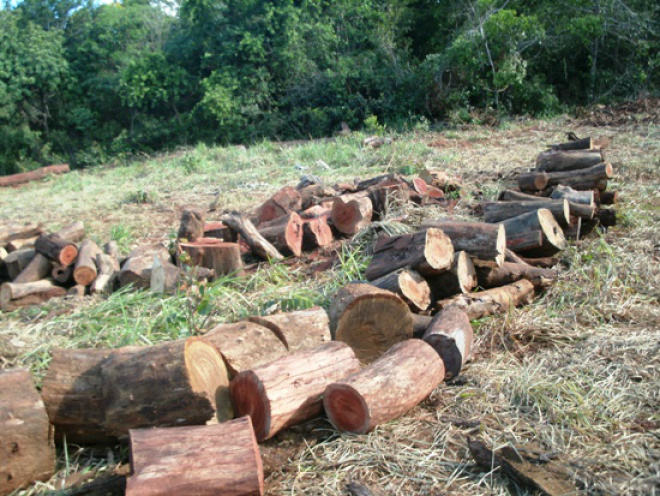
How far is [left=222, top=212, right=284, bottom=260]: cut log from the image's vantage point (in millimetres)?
5086

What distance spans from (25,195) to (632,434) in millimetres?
11851

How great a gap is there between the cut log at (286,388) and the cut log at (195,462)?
0.92 ft

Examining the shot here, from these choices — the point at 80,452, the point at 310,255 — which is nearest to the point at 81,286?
the point at 310,255

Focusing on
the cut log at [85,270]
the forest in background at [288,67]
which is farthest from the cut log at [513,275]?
the forest in background at [288,67]

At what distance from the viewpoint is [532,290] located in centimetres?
398

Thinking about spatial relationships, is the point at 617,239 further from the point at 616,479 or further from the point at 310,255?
the point at 616,479

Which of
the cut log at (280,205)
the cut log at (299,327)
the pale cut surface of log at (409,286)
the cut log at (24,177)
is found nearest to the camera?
the cut log at (299,327)

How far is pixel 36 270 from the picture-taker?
4.93 m

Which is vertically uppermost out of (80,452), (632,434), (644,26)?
(644,26)

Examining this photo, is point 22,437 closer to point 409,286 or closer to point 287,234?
point 409,286

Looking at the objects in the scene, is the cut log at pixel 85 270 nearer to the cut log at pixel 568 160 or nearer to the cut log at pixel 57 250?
the cut log at pixel 57 250

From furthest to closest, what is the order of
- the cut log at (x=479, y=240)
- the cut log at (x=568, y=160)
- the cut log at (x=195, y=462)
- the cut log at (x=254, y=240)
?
the cut log at (x=568, y=160)
the cut log at (x=254, y=240)
the cut log at (x=479, y=240)
the cut log at (x=195, y=462)

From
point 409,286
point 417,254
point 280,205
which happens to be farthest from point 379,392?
point 280,205

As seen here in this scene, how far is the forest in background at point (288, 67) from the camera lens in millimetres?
14609
